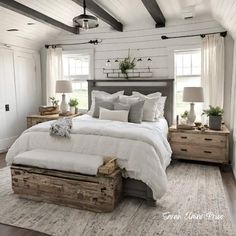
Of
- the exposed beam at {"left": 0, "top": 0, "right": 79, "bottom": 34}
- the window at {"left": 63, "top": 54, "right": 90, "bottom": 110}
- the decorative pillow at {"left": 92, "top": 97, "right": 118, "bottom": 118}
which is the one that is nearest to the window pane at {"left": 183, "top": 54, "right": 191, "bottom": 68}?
the decorative pillow at {"left": 92, "top": 97, "right": 118, "bottom": 118}

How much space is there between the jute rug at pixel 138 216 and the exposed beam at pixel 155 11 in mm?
2725

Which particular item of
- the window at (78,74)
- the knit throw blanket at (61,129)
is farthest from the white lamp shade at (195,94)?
the window at (78,74)

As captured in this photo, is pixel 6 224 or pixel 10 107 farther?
pixel 10 107

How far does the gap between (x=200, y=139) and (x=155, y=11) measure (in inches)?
89.3

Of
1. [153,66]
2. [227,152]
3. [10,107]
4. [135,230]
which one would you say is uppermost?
[153,66]

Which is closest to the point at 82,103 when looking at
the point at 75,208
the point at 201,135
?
the point at 201,135

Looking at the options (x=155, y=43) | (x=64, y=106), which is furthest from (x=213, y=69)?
(x=64, y=106)

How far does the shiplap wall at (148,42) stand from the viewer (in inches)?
177

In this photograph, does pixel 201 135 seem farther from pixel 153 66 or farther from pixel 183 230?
pixel 183 230

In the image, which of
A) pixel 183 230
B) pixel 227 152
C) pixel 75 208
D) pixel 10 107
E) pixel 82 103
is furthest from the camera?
pixel 82 103

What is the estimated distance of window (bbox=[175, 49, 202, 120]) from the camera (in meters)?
4.66

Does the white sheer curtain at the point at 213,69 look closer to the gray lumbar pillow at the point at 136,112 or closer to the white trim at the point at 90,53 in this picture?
the gray lumbar pillow at the point at 136,112

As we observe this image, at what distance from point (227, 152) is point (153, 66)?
2.17 m

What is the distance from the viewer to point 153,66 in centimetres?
487
